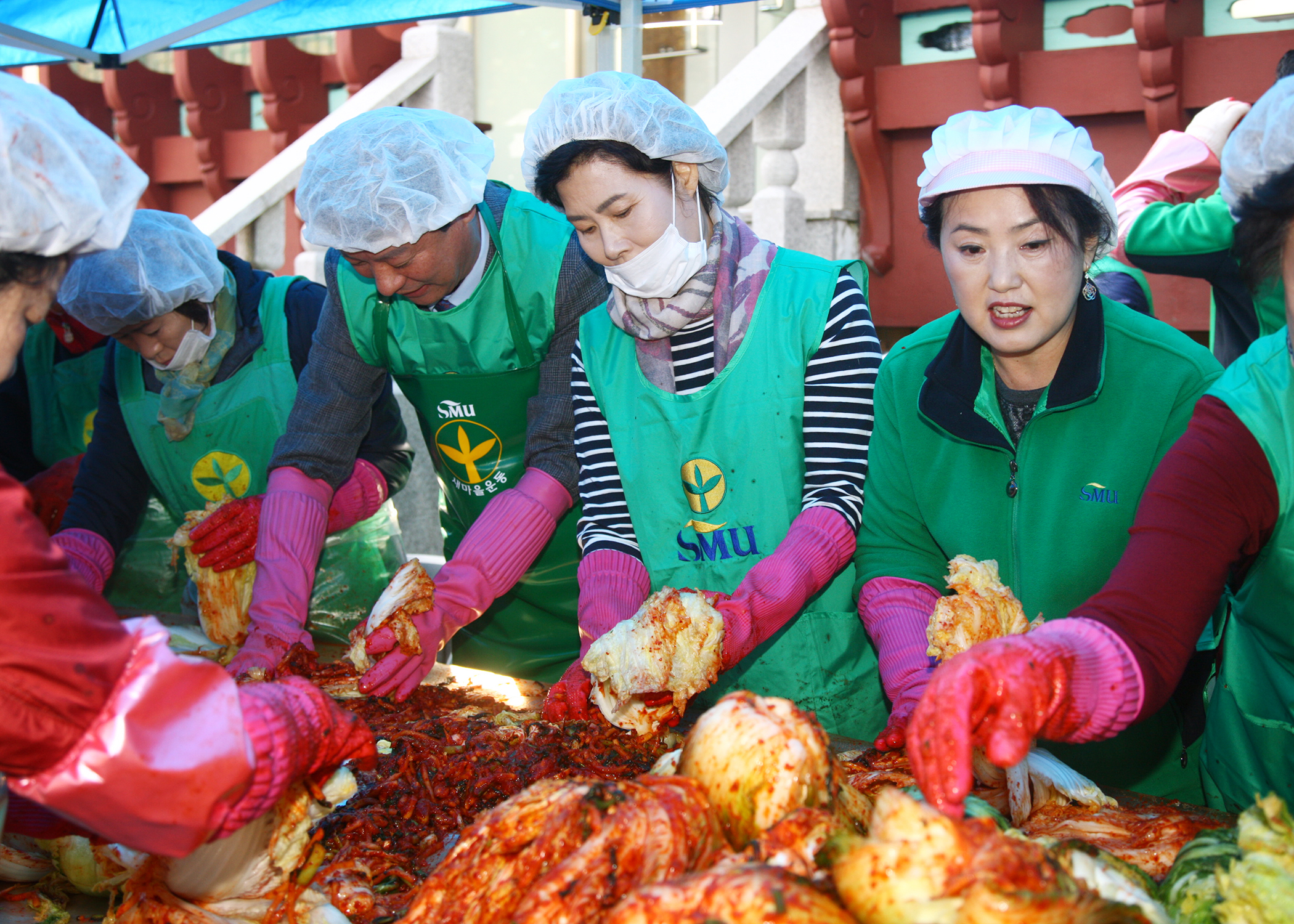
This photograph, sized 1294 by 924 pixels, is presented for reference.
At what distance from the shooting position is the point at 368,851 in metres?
1.94

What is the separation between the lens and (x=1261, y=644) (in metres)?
2.08

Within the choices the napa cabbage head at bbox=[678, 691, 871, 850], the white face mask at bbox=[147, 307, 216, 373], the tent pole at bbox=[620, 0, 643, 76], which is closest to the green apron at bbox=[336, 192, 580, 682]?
the white face mask at bbox=[147, 307, 216, 373]

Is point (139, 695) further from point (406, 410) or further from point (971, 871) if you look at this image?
point (406, 410)

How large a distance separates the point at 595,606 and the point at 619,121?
1302 millimetres

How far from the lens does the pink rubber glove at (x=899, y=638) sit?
2.25m

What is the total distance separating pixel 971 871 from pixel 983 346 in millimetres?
1637

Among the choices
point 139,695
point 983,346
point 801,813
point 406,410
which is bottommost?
point 406,410

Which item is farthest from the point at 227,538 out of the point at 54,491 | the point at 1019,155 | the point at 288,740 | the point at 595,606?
the point at 1019,155

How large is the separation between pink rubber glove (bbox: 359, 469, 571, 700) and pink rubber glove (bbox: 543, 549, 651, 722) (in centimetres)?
28

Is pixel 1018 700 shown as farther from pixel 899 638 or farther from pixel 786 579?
pixel 786 579

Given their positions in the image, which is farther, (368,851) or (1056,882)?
(368,851)

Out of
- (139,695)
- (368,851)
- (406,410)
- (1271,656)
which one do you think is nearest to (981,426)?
(1271,656)

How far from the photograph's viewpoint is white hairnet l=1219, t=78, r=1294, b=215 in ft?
5.82

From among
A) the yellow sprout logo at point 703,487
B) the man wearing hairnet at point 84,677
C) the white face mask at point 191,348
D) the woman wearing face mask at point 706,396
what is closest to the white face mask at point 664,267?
the woman wearing face mask at point 706,396
